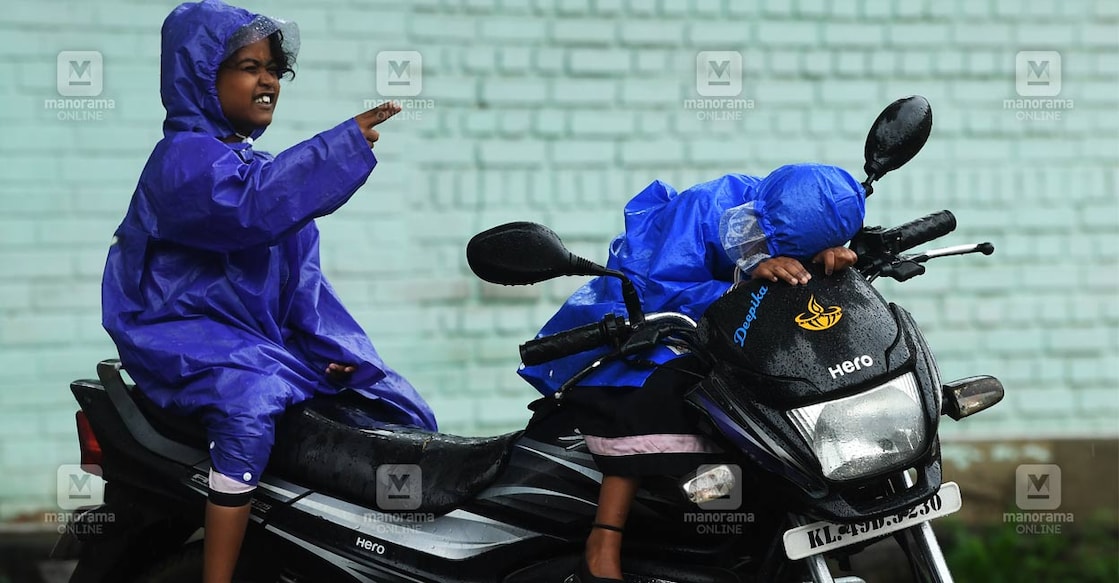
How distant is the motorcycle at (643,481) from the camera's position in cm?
266

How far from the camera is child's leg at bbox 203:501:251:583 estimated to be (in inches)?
125

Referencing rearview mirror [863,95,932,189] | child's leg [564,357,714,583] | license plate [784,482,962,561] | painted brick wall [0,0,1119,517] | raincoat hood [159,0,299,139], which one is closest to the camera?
license plate [784,482,962,561]

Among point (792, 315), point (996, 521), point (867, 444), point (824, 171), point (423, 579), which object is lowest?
point (996, 521)

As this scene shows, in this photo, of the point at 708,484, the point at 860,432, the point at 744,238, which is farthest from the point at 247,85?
the point at 860,432

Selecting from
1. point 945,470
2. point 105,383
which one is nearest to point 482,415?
point 945,470

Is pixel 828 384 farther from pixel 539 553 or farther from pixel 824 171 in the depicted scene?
pixel 539 553

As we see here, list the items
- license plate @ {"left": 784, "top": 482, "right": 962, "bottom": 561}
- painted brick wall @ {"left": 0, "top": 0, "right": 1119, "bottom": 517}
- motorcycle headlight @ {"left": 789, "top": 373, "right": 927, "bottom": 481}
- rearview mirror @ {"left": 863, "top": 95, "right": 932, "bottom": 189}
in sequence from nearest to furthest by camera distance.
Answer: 1. motorcycle headlight @ {"left": 789, "top": 373, "right": 927, "bottom": 481}
2. license plate @ {"left": 784, "top": 482, "right": 962, "bottom": 561}
3. rearview mirror @ {"left": 863, "top": 95, "right": 932, "bottom": 189}
4. painted brick wall @ {"left": 0, "top": 0, "right": 1119, "bottom": 517}

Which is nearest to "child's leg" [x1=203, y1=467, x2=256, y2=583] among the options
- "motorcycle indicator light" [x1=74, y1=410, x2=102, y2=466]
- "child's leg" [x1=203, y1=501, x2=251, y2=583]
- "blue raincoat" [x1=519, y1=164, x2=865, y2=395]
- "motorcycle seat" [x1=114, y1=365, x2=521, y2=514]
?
"child's leg" [x1=203, y1=501, x2=251, y2=583]

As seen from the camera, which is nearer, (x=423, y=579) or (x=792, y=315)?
(x=792, y=315)

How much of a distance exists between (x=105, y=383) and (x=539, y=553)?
1208 mm

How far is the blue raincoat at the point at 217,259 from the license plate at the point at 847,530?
1.26 m

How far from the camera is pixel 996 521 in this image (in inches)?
228

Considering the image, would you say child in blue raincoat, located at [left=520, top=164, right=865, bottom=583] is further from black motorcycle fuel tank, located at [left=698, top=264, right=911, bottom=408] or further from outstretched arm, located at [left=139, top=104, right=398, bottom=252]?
outstretched arm, located at [left=139, top=104, right=398, bottom=252]

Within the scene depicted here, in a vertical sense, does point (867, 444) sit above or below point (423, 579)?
above
